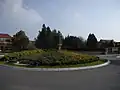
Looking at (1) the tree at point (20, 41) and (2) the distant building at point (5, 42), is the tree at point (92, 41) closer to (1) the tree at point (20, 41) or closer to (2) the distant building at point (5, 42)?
(1) the tree at point (20, 41)

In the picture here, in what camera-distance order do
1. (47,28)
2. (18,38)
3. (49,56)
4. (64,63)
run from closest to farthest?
(64,63) → (49,56) → (18,38) → (47,28)

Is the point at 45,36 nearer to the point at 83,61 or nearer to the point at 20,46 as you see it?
the point at 20,46

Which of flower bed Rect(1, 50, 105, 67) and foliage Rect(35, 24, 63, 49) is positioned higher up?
foliage Rect(35, 24, 63, 49)

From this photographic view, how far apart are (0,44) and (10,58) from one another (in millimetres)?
42636

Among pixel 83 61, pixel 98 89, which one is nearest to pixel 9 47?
pixel 83 61

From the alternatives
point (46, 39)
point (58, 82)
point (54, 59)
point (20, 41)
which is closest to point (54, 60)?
point (54, 59)

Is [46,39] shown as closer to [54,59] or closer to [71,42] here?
[71,42]

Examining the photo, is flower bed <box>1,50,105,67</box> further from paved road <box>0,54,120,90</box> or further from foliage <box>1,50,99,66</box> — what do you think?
paved road <box>0,54,120,90</box>

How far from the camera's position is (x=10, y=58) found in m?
20.1

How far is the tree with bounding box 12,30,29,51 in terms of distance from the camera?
2067 inches

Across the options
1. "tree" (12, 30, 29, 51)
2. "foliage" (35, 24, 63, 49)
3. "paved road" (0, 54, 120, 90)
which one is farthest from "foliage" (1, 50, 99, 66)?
"foliage" (35, 24, 63, 49)

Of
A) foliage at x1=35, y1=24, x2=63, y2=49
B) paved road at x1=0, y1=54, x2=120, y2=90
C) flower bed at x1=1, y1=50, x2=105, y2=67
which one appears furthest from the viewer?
foliage at x1=35, y1=24, x2=63, y2=49

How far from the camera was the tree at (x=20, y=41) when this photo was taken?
52500 millimetres

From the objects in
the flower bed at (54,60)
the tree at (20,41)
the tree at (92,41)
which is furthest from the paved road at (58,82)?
the tree at (92,41)
